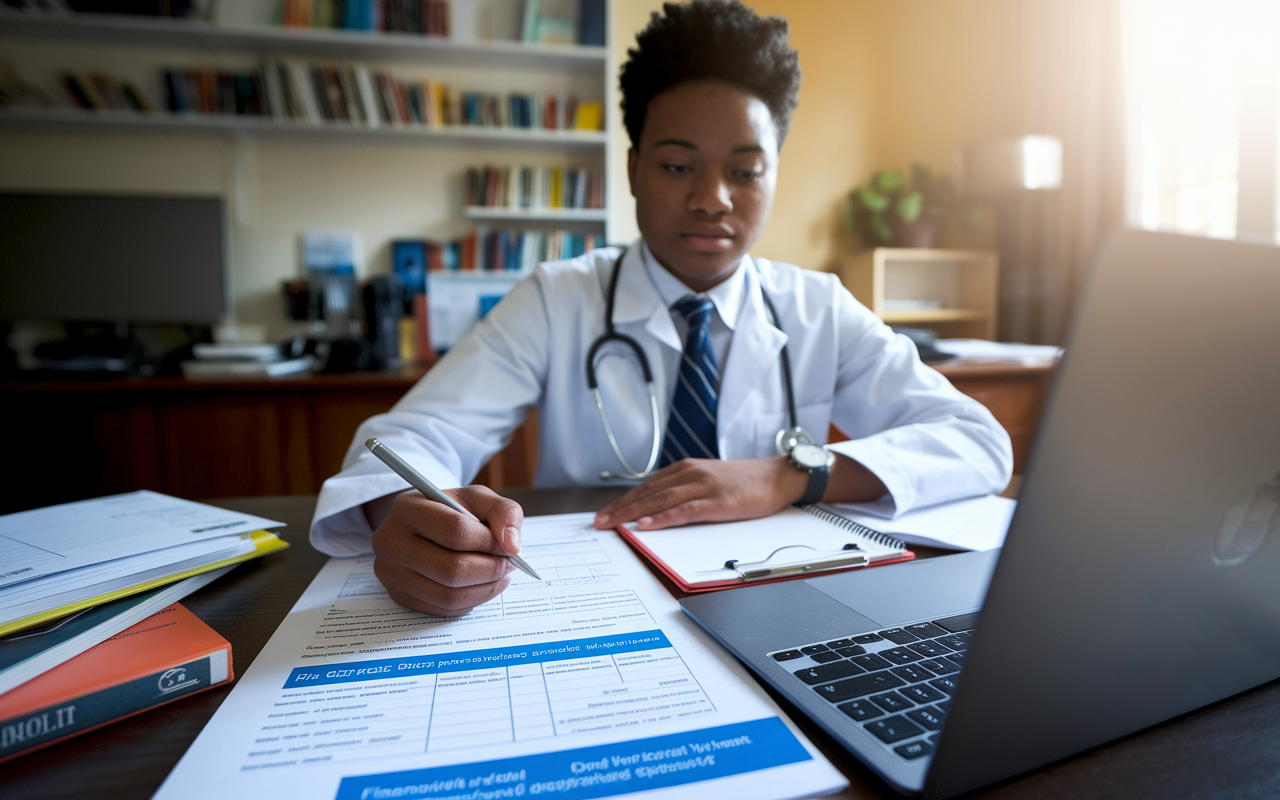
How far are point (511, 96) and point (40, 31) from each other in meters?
1.76

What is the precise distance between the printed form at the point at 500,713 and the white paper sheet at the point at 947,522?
317 millimetres

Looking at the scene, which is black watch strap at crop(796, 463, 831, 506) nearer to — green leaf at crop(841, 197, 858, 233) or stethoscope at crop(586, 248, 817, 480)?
stethoscope at crop(586, 248, 817, 480)

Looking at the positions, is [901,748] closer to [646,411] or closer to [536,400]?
[646,411]

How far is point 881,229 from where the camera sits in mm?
3123

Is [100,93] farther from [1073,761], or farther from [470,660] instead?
[1073,761]

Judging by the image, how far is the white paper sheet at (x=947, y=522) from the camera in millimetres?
659

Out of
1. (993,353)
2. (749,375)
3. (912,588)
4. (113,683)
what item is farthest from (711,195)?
(993,353)

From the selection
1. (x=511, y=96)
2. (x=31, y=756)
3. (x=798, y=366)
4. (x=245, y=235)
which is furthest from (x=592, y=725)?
(x=245, y=235)

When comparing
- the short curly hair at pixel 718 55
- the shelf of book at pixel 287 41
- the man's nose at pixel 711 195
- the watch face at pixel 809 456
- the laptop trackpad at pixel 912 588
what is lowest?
the laptop trackpad at pixel 912 588

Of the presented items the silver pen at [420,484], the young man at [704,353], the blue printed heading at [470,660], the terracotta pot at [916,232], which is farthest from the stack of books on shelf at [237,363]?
the terracotta pot at [916,232]

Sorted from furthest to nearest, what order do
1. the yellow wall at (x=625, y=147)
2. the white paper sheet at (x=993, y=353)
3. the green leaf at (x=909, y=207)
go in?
the green leaf at (x=909, y=207)
the yellow wall at (x=625, y=147)
the white paper sheet at (x=993, y=353)

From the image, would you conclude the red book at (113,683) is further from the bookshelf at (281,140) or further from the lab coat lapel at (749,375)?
the bookshelf at (281,140)

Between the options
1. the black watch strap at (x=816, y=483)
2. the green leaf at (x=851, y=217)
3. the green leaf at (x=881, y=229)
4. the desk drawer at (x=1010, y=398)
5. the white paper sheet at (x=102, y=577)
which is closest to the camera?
the desk drawer at (x=1010, y=398)

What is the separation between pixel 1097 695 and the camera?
0.29 m
